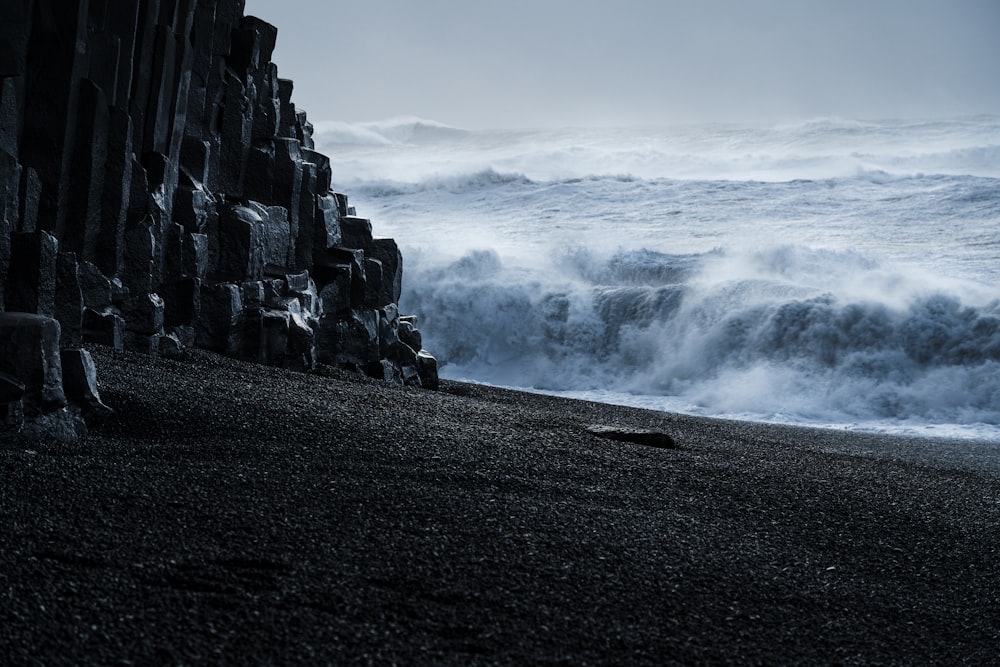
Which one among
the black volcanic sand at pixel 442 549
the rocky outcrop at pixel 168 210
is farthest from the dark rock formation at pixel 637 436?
the rocky outcrop at pixel 168 210

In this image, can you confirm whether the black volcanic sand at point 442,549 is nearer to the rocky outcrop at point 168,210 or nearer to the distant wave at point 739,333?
the rocky outcrop at point 168,210

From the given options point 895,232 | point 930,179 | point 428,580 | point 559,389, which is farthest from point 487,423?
point 930,179

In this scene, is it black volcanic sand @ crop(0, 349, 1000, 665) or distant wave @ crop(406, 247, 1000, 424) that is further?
distant wave @ crop(406, 247, 1000, 424)

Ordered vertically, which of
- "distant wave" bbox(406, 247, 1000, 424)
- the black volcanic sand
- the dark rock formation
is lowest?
the black volcanic sand

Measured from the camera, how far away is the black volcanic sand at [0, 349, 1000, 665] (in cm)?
309

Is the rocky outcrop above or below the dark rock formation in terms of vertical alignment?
above

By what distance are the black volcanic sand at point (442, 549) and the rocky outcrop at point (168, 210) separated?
998 millimetres

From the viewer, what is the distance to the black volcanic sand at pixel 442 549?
3086mm

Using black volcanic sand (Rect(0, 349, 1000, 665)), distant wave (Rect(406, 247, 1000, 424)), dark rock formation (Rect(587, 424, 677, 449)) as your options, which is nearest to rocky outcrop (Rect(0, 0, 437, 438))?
black volcanic sand (Rect(0, 349, 1000, 665))

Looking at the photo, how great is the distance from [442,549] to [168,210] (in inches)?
222

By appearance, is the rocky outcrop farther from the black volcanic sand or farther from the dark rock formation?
the dark rock formation

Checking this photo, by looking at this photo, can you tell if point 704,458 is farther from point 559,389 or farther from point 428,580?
point 559,389

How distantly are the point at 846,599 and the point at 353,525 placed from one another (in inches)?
70.9

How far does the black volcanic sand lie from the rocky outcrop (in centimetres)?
100
